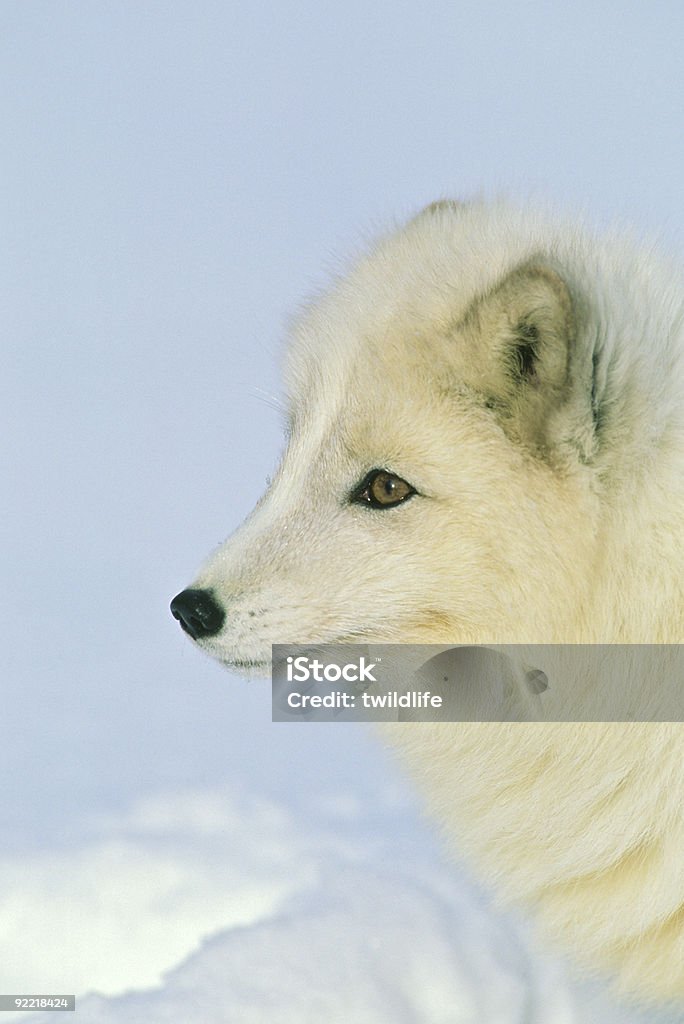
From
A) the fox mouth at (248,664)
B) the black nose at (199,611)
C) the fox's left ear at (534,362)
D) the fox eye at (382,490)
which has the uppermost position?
the fox's left ear at (534,362)

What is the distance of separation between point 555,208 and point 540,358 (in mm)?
701

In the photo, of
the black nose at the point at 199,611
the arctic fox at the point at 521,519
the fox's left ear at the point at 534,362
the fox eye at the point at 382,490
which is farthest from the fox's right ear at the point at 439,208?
the black nose at the point at 199,611

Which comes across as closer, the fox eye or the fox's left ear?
the fox's left ear

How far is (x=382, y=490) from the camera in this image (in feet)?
5.93

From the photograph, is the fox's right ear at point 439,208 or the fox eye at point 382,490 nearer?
the fox eye at point 382,490

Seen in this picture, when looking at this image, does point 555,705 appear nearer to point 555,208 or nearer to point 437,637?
point 437,637

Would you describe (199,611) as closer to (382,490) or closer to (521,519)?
(382,490)

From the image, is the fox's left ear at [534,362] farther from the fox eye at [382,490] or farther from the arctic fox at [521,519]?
the fox eye at [382,490]

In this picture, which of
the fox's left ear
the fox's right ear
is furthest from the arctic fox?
the fox's right ear

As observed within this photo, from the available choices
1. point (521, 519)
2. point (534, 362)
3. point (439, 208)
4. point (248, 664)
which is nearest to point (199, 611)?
point (248, 664)

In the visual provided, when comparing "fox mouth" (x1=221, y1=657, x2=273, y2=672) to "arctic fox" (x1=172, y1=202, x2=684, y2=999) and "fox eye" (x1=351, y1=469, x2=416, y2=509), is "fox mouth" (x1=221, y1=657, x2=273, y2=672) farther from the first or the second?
"fox eye" (x1=351, y1=469, x2=416, y2=509)

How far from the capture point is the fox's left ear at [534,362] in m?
1.66

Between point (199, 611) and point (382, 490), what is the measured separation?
37 cm

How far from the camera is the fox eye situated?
70.4 inches
